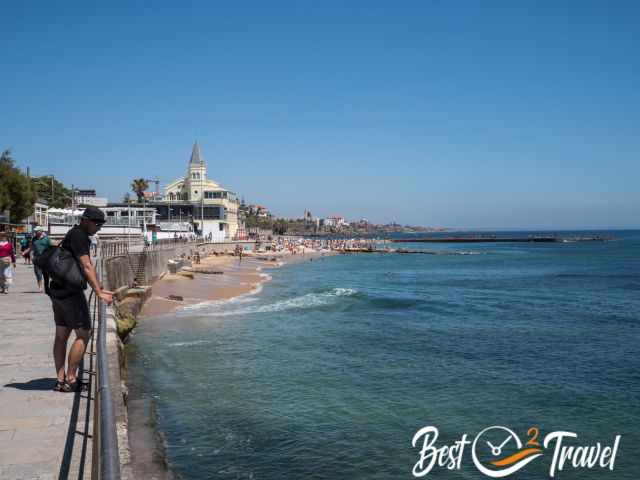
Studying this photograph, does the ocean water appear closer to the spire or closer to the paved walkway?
the paved walkway

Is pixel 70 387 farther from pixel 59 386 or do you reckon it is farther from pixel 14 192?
pixel 14 192

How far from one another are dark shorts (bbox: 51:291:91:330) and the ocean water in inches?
118

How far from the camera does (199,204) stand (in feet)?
298

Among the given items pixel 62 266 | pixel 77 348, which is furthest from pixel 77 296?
pixel 77 348

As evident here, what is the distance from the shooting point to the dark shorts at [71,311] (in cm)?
609

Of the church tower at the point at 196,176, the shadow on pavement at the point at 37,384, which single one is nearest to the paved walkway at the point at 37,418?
the shadow on pavement at the point at 37,384

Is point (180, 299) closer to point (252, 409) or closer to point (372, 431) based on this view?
point (252, 409)

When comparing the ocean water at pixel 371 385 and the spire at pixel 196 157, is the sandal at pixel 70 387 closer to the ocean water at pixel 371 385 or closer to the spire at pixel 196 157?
the ocean water at pixel 371 385

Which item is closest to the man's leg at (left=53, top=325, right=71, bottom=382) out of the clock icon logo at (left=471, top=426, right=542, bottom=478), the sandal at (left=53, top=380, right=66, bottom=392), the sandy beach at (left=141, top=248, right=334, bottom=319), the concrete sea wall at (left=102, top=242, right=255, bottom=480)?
the sandal at (left=53, top=380, right=66, bottom=392)

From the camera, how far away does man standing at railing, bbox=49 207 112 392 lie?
19.4 feet

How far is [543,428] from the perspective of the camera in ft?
33.8

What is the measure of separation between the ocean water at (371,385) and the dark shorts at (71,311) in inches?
118

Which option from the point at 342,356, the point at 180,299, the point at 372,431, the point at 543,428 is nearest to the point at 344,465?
the point at 372,431

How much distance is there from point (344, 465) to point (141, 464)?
300cm
